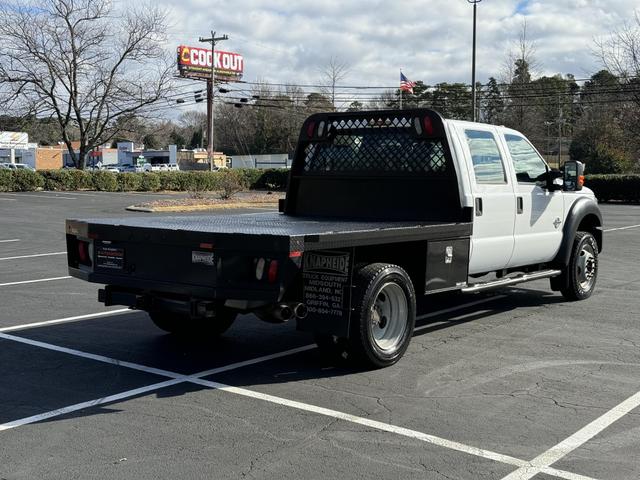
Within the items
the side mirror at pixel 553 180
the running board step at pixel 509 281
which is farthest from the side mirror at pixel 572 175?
the running board step at pixel 509 281

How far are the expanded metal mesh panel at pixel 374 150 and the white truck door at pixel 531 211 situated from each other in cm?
124

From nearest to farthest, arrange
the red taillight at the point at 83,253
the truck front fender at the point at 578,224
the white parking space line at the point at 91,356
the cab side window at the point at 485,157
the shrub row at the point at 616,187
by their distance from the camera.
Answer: the white parking space line at the point at 91,356 < the red taillight at the point at 83,253 < the cab side window at the point at 485,157 < the truck front fender at the point at 578,224 < the shrub row at the point at 616,187

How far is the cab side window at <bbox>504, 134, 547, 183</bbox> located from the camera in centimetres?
839

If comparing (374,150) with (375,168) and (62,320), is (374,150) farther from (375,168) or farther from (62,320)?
(62,320)

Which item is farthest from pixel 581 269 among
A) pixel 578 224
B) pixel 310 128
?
pixel 310 128

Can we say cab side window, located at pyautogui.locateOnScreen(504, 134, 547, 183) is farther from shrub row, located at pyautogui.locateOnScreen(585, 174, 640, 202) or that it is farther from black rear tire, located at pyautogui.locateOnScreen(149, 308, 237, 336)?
shrub row, located at pyautogui.locateOnScreen(585, 174, 640, 202)

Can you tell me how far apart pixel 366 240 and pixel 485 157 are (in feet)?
8.62

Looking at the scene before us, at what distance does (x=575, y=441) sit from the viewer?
464 centimetres

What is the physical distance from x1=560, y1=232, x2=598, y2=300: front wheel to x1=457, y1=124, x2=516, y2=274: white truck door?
5.31 feet

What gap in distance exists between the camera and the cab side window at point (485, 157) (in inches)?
302

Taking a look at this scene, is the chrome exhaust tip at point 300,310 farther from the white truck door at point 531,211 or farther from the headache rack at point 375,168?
the white truck door at point 531,211

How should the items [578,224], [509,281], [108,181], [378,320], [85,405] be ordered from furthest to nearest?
[108,181]
[578,224]
[509,281]
[378,320]
[85,405]

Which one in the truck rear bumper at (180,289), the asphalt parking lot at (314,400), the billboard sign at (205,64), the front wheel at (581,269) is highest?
the billboard sign at (205,64)

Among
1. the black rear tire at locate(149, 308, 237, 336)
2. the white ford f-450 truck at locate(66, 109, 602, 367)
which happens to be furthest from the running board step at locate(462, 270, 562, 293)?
the black rear tire at locate(149, 308, 237, 336)
